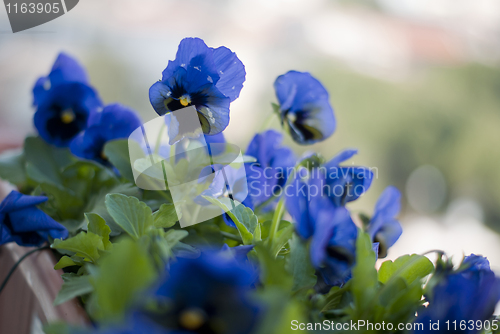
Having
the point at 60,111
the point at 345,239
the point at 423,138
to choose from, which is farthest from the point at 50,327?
the point at 423,138

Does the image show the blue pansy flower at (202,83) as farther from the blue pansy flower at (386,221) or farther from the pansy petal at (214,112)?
the blue pansy flower at (386,221)

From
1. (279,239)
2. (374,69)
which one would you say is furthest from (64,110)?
(374,69)

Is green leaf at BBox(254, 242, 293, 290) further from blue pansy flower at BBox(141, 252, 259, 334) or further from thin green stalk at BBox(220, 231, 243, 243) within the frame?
thin green stalk at BBox(220, 231, 243, 243)

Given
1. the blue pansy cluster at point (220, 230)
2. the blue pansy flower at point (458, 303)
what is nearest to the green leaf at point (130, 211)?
the blue pansy cluster at point (220, 230)

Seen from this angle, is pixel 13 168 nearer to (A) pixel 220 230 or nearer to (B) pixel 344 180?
(A) pixel 220 230

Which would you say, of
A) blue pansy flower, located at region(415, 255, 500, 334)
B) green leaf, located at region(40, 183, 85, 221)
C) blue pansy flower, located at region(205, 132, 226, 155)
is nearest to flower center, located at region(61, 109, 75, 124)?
green leaf, located at region(40, 183, 85, 221)

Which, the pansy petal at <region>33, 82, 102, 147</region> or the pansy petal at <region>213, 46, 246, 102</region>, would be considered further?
the pansy petal at <region>33, 82, 102, 147</region>
